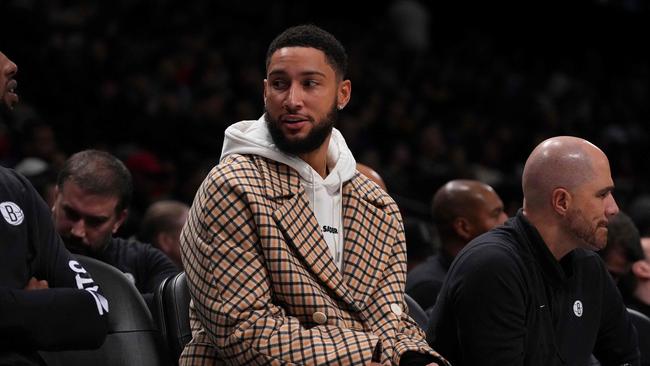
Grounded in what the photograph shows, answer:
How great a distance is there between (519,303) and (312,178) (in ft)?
2.60

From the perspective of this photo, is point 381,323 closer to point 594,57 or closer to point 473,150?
point 473,150

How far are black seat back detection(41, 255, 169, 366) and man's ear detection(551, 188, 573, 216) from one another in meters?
1.41

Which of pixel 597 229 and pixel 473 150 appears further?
pixel 473 150

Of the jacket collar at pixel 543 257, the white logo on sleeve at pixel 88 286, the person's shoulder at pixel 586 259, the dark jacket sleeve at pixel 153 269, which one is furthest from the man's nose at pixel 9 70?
the person's shoulder at pixel 586 259

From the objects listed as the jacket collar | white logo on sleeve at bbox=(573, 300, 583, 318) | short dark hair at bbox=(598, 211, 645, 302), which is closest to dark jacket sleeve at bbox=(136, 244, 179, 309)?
the jacket collar

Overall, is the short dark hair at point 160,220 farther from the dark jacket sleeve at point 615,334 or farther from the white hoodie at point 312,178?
the dark jacket sleeve at point 615,334

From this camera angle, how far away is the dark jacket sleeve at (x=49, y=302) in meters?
2.74

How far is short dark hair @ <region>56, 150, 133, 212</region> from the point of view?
4.09 meters

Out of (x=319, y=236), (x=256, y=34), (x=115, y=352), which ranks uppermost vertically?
(x=256, y=34)

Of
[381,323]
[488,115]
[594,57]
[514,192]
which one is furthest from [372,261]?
[594,57]

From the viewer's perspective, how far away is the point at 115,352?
337cm

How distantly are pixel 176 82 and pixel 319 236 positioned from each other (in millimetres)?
6409

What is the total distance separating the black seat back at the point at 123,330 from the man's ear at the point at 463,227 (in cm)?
216

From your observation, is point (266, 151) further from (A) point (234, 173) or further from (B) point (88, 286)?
(B) point (88, 286)
